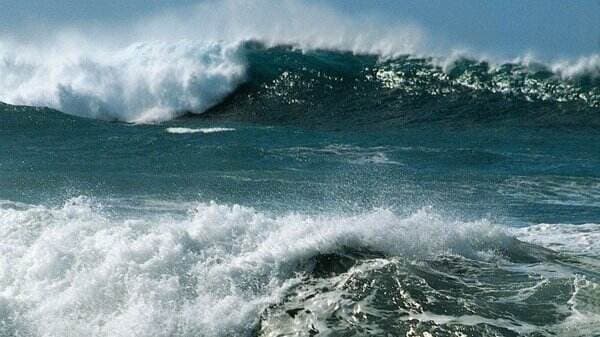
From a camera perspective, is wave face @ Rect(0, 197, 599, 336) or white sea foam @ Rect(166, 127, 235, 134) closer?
wave face @ Rect(0, 197, 599, 336)

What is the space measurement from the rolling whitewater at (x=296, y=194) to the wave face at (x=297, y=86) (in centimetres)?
10

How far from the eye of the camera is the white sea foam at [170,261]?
8.08 metres

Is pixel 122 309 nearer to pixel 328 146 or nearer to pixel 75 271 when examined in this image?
pixel 75 271

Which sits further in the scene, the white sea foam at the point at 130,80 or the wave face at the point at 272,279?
the white sea foam at the point at 130,80

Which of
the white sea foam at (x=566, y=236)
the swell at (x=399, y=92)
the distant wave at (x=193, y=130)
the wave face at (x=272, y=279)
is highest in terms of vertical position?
the swell at (x=399, y=92)

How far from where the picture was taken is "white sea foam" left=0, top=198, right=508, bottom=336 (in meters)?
8.08

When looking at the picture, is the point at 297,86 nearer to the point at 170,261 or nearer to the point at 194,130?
the point at 194,130

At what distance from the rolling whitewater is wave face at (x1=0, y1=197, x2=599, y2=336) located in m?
0.02

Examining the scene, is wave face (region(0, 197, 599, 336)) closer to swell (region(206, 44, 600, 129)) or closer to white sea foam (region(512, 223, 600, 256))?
white sea foam (region(512, 223, 600, 256))

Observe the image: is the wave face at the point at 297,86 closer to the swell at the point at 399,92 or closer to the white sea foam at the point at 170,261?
the swell at the point at 399,92

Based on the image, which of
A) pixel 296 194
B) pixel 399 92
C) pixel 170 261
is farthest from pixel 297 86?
pixel 170 261

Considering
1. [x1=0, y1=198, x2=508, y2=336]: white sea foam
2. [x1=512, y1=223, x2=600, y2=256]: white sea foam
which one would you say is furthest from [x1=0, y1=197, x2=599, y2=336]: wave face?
[x1=512, y1=223, x2=600, y2=256]: white sea foam

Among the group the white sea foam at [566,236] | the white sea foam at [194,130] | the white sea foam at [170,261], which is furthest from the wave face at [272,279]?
the white sea foam at [194,130]

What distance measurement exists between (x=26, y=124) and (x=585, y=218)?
14.8 m
